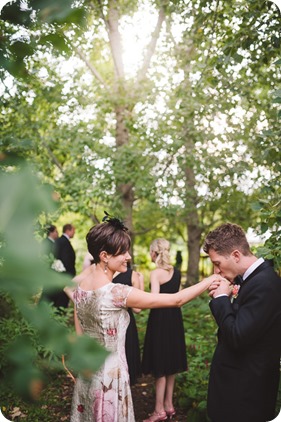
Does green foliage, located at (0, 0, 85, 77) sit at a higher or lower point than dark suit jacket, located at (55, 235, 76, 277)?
higher

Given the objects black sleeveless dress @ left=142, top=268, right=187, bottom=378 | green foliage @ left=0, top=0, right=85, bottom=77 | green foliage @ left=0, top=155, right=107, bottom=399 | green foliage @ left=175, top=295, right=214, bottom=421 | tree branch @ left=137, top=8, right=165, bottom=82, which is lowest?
green foliage @ left=175, top=295, right=214, bottom=421

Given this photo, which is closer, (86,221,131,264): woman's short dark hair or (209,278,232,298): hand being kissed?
(209,278,232,298): hand being kissed

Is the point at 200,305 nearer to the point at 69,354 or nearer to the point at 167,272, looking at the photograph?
the point at 167,272

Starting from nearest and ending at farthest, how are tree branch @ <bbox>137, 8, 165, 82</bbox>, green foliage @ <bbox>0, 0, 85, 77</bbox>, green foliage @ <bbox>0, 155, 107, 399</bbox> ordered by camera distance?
1. green foliage @ <bbox>0, 155, 107, 399</bbox>
2. green foliage @ <bbox>0, 0, 85, 77</bbox>
3. tree branch @ <bbox>137, 8, 165, 82</bbox>

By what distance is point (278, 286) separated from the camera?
8.03ft

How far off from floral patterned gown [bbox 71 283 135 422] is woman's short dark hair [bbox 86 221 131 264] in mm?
240

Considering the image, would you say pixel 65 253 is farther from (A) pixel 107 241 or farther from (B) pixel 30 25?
(B) pixel 30 25

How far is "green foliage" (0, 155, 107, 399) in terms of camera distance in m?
0.66

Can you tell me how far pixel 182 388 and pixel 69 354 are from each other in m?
5.09

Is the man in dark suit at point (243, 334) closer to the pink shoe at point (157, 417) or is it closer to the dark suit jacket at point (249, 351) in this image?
the dark suit jacket at point (249, 351)

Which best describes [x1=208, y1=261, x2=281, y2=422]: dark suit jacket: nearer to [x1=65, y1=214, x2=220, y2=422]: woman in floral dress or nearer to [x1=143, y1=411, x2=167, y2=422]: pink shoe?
[x1=65, y1=214, x2=220, y2=422]: woman in floral dress

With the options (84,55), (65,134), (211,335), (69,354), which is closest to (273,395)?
(69,354)

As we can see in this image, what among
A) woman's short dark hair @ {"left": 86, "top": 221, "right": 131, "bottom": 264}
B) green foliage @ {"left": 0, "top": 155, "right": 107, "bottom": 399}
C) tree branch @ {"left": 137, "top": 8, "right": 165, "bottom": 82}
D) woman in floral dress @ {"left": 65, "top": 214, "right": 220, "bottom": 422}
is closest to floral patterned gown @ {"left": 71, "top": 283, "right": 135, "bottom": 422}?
woman in floral dress @ {"left": 65, "top": 214, "right": 220, "bottom": 422}

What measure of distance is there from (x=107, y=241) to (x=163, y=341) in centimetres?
249
